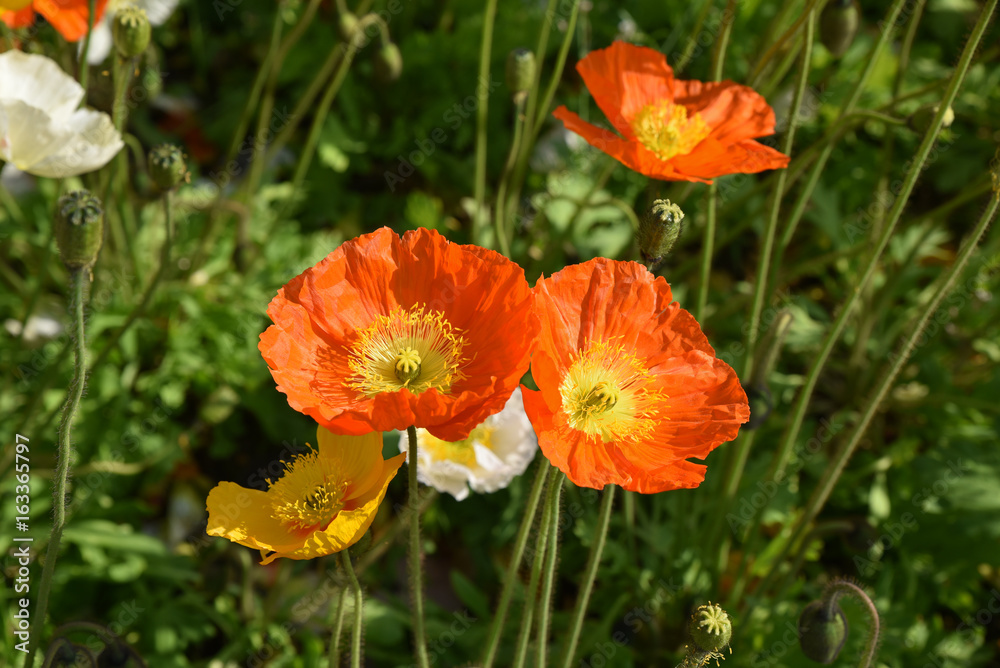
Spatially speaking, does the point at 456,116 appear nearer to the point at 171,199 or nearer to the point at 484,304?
the point at 171,199

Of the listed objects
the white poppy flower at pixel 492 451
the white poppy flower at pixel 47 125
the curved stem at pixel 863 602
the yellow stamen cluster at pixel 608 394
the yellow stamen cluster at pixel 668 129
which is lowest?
the white poppy flower at pixel 492 451

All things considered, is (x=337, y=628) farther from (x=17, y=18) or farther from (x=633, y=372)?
(x=17, y=18)

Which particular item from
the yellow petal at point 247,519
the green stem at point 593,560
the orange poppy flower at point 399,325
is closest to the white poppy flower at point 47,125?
the orange poppy flower at point 399,325

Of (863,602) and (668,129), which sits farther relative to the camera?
(668,129)

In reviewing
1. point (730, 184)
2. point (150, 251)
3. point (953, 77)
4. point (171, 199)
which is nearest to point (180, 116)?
point (150, 251)

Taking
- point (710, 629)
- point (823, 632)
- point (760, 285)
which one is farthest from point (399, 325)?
point (823, 632)

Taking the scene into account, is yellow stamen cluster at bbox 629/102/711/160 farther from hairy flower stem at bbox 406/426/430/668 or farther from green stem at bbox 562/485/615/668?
hairy flower stem at bbox 406/426/430/668

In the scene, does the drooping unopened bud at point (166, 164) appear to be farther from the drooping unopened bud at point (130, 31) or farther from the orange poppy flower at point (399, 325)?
the orange poppy flower at point (399, 325)

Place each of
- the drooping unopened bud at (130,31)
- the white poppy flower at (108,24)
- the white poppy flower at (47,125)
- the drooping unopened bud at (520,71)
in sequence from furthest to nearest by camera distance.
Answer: the white poppy flower at (108,24), the drooping unopened bud at (520,71), the drooping unopened bud at (130,31), the white poppy flower at (47,125)

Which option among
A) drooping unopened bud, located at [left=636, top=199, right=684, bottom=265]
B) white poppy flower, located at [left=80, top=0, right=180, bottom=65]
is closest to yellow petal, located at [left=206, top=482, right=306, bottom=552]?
drooping unopened bud, located at [left=636, top=199, right=684, bottom=265]
